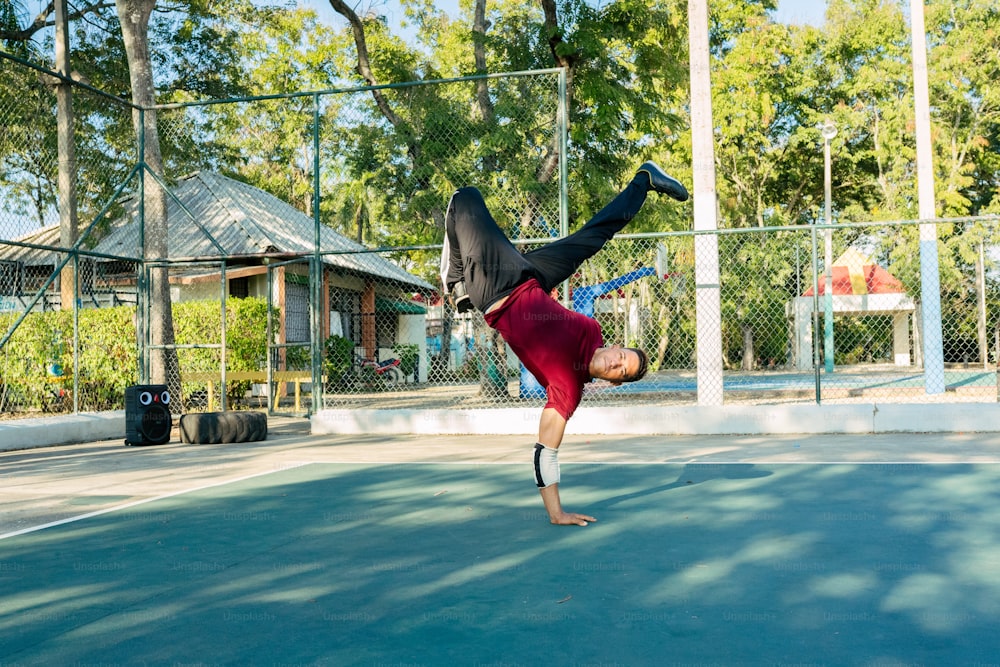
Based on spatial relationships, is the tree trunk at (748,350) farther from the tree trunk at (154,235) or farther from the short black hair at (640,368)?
the short black hair at (640,368)

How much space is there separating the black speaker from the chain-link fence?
1219 millimetres

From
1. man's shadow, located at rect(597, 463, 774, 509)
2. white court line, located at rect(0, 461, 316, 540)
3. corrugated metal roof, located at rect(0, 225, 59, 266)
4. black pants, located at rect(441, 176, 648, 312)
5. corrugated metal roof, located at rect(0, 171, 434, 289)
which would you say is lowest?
man's shadow, located at rect(597, 463, 774, 509)

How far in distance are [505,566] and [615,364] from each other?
1404mm

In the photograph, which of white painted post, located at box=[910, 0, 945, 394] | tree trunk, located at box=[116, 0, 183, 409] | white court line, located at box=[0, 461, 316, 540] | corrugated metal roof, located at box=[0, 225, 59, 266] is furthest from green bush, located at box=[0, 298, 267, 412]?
white painted post, located at box=[910, 0, 945, 394]

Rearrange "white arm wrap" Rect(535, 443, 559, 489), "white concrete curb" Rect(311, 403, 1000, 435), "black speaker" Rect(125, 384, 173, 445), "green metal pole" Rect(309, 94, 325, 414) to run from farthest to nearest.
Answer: "green metal pole" Rect(309, 94, 325, 414) → "black speaker" Rect(125, 384, 173, 445) → "white concrete curb" Rect(311, 403, 1000, 435) → "white arm wrap" Rect(535, 443, 559, 489)

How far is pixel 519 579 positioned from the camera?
417 cm

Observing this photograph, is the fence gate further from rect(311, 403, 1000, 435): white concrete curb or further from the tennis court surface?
the tennis court surface

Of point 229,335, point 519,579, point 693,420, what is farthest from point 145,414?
point 519,579

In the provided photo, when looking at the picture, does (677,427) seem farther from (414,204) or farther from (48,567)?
(48,567)

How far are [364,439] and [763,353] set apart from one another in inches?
921

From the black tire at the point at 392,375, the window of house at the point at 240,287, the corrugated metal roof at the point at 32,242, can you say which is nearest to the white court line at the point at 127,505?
the corrugated metal roof at the point at 32,242

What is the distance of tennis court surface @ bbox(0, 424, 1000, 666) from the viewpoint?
3.24 metres

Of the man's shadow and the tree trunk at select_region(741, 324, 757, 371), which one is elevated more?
the tree trunk at select_region(741, 324, 757, 371)

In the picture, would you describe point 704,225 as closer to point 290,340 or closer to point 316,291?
point 316,291
